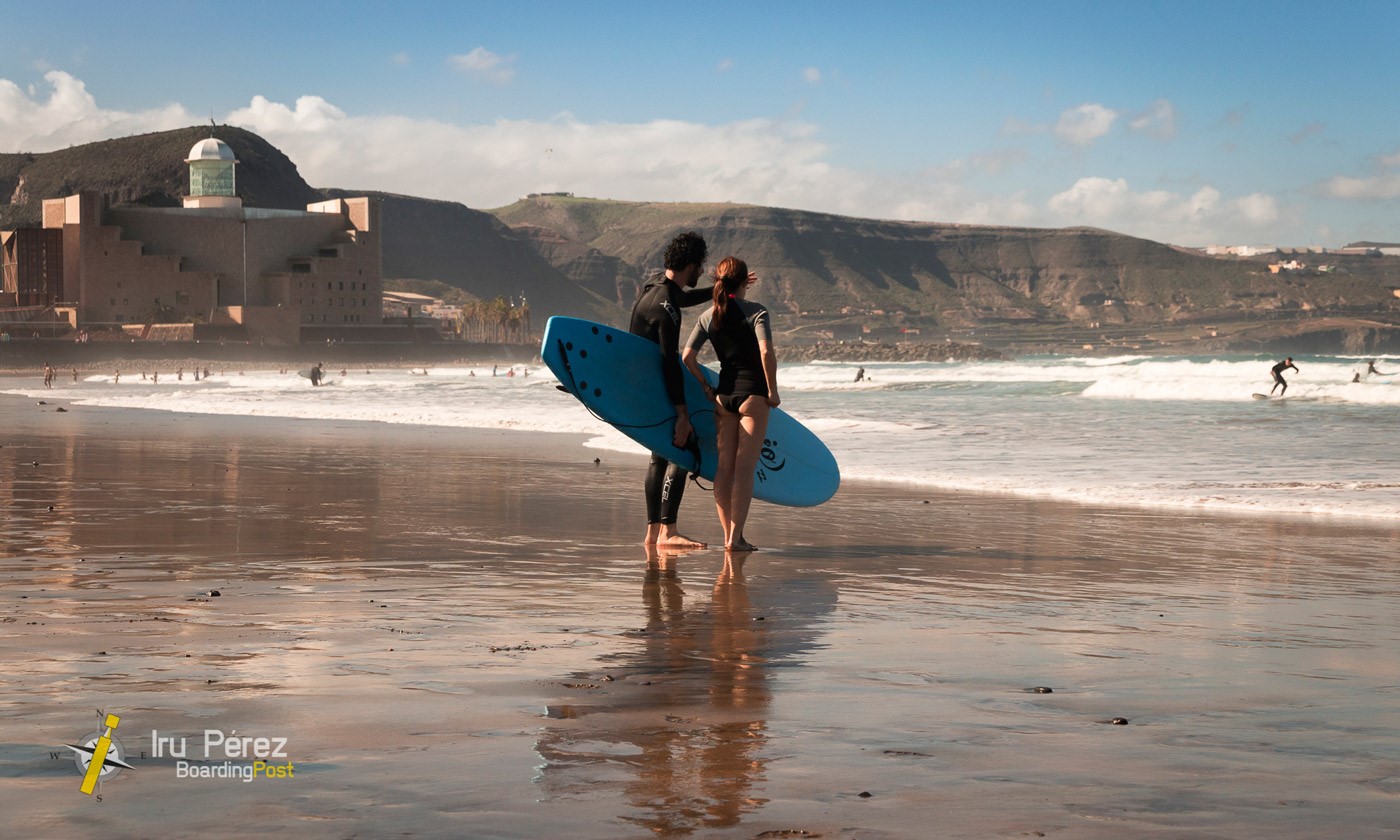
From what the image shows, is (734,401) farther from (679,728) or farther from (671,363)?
(679,728)

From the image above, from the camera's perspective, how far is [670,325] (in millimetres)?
8133

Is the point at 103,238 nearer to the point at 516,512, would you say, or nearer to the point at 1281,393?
the point at 1281,393

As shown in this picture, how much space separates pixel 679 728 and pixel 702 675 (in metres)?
0.81

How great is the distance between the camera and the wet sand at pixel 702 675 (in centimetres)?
323

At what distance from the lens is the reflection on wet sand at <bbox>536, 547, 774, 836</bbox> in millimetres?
3293

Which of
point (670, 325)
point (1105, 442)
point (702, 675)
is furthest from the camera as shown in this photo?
point (1105, 442)

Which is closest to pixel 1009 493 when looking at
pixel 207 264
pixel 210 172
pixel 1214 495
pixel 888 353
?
pixel 1214 495

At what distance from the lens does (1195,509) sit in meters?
11.9

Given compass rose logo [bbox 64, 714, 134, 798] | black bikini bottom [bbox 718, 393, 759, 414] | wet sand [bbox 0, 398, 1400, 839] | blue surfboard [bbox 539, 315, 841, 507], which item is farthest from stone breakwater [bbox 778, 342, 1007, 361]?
compass rose logo [bbox 64, 714, 134, 798]

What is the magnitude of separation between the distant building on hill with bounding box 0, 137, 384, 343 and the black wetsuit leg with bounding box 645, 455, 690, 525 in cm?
9845

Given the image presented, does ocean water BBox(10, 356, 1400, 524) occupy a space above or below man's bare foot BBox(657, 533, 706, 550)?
above

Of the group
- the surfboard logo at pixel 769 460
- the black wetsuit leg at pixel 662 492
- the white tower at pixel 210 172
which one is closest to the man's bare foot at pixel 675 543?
the black wetsuit leg at pixel 662 492

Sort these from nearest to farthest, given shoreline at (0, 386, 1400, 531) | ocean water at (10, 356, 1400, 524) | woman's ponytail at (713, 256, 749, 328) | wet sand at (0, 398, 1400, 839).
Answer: wet sand at (0, 398, 1400, 839)
woman's ponytail at (713, 256, 749, 328)
shoreline at (0, 386, 1400, 531)
ocean water at (10, 356, 1400, 524)

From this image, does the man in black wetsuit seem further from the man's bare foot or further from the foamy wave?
the foamy wave
